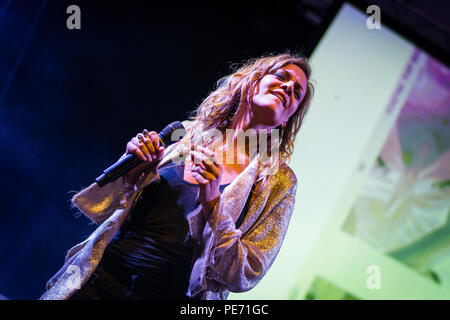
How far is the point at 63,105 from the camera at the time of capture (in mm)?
2576

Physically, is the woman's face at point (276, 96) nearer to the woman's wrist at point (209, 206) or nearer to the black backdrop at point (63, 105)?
the woman's wrist at point (209, 206)

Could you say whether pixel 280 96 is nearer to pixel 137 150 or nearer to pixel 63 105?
pixel 137 150

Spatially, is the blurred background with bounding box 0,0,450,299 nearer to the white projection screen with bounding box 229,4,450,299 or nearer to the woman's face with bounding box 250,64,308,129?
the white projection screen with bounding box 229,4,450,299

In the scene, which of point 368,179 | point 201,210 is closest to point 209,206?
point 201,210

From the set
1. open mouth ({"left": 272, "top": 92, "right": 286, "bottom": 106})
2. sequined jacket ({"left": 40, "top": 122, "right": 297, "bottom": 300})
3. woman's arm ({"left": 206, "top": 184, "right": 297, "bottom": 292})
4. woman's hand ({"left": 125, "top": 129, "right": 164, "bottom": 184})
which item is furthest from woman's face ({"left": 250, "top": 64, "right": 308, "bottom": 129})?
woman's hand ({"left": 125, "top": 129, "right": 164, "bottom": 184})

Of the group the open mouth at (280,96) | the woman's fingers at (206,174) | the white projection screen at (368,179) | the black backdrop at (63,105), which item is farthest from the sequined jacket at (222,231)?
the black backdrop at (63,105)

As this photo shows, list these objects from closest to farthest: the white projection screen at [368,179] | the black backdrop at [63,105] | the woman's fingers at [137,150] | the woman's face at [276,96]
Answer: the woman's fingers at [137,150]
the woman's face at [276,96]
the white projection screen at [368,179]
the black backdrop at [63,105]

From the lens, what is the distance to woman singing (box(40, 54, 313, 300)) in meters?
1.00

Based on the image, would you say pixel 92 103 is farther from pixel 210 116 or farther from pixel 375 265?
pixel 375 265

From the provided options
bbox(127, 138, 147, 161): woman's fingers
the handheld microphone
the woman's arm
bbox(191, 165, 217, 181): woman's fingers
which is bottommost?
the woman's arm

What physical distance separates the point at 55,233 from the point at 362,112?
2494 millimetres

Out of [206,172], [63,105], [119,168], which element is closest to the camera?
[206,172]

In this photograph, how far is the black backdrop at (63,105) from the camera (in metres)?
2.52

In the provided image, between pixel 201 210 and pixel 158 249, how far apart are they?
0.22 metres
